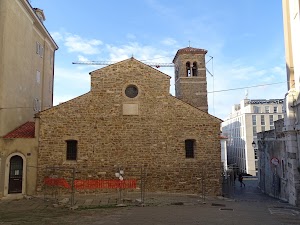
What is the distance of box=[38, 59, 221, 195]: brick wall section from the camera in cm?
1773

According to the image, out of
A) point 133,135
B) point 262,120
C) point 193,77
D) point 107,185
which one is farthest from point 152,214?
point 262,120

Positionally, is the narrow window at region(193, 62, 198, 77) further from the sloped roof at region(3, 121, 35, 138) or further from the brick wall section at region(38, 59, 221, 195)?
the sloped roof at region(3, 121, 35, 138)

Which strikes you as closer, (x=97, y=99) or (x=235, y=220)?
(x=235, y=220)

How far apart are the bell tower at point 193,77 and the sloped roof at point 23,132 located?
47.9ft

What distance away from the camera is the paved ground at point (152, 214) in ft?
35.2

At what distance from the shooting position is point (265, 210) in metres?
13.3

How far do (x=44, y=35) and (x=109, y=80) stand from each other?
10.1 metres

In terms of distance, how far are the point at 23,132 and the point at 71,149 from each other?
10.6ft

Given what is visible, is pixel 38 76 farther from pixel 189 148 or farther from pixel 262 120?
pixel 262 120

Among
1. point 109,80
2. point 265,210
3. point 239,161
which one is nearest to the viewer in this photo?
point 265,210

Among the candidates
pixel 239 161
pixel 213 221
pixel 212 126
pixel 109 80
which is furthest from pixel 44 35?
pixel 239 161

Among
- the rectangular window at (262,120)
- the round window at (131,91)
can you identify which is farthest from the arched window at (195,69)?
the rectangular window at (262,120)

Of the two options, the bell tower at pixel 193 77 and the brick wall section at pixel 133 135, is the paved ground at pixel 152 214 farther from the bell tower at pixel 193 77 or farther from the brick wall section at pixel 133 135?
the bell tower at pixel 193 77

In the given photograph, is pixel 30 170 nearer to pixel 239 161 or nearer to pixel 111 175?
pixel 111 175
